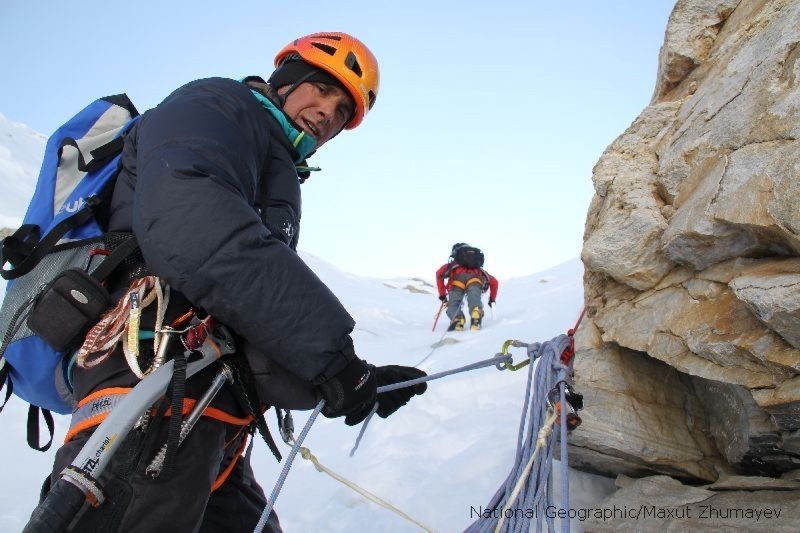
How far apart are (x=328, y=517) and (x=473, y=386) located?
198cm

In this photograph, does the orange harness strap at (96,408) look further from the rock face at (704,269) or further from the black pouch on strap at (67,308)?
the rock face at (704,269)

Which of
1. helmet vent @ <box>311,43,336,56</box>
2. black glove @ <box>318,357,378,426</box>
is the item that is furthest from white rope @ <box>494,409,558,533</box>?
helmet vent @ <box>311,43,336,56</box>

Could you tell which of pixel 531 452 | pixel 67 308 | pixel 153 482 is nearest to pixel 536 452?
pixel 531 452

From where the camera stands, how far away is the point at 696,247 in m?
2.41

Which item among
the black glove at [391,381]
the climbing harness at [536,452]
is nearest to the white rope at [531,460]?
the climbing harness at [536,452]

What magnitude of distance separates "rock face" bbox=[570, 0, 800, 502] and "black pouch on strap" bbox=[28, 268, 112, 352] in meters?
2.36

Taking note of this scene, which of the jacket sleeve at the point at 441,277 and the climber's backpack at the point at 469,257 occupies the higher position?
the climber's backpack at the point at 469,257

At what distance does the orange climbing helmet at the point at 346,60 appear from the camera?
230cm

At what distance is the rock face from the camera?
6.77ft

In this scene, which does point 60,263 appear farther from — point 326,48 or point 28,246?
point 326,48

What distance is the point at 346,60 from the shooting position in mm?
2344

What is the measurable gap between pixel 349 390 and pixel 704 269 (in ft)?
6.32

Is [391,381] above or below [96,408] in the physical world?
above

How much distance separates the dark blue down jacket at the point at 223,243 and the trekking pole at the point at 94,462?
0.83 feet
